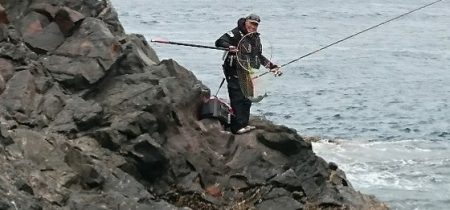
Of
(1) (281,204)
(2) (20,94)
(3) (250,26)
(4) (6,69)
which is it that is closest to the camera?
(2) (20,94)

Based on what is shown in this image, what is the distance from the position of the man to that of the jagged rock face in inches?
12.4

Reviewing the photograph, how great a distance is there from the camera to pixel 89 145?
11.5 metres

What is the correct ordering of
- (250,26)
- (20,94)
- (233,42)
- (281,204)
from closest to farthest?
(20,94), (281,204), (250,26), (233,42)

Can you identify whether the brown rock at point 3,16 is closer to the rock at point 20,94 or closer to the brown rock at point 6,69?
the brown rock at point 6,69

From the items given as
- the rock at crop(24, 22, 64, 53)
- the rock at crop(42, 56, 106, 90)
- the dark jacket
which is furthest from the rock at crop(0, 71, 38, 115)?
the dark jacket

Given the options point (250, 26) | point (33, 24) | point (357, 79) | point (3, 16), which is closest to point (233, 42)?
point (250, 26)

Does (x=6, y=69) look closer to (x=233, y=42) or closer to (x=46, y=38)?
(x=46, y=38)

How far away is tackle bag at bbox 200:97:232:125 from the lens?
1357 centimetres

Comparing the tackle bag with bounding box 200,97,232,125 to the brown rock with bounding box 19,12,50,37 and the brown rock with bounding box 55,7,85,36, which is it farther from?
the brown rock with bounding box 19,12,50,37

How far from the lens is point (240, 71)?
1373 centimetres

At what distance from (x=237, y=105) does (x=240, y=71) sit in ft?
1.84

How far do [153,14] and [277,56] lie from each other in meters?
23.7

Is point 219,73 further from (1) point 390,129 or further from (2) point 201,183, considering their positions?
(2) point 201,183

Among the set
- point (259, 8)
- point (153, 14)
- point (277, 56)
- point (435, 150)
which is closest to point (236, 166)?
point (435, 150)
